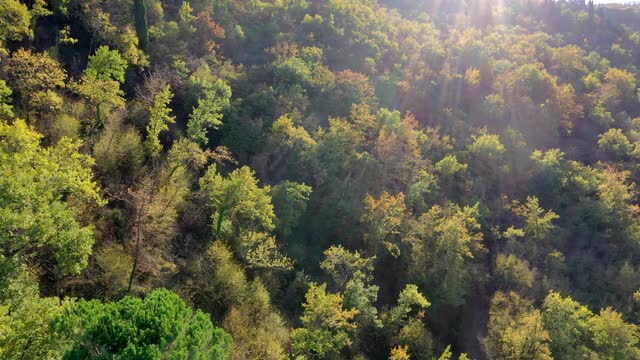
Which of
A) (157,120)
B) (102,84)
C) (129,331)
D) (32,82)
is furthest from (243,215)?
(32,82)

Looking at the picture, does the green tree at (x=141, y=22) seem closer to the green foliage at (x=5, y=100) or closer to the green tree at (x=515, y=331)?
the green foliage at (x=5, y=100)

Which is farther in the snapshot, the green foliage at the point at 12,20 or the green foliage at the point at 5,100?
the green foliage at the point at 12,20

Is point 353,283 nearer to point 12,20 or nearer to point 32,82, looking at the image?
point 32,82

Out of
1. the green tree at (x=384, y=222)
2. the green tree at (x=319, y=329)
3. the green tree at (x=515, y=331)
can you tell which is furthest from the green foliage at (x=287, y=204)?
the green tree at (x=515, y=331)

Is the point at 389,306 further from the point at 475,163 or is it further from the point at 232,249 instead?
the point at 475,163

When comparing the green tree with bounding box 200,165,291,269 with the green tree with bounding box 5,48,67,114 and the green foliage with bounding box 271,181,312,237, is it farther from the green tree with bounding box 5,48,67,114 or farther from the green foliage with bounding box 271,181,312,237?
the green tree with bounding box 5,48,67,114
